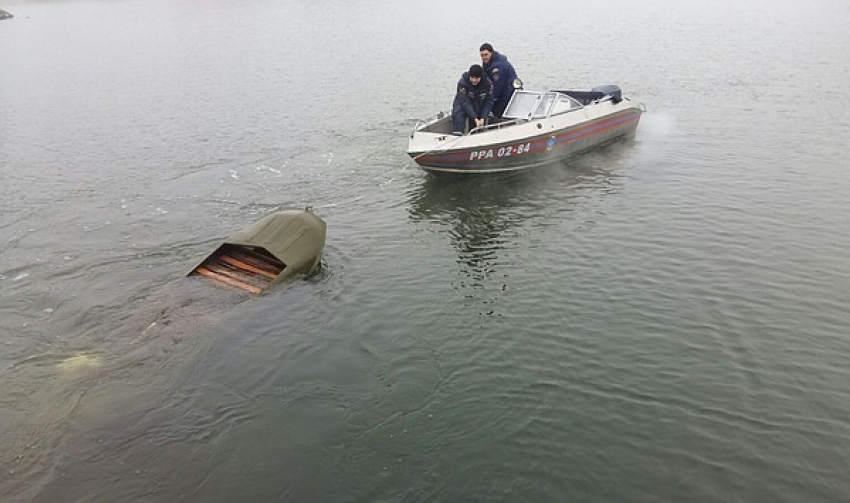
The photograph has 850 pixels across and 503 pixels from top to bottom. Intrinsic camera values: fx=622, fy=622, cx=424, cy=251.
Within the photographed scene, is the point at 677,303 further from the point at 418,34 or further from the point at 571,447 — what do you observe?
the point at 418,34

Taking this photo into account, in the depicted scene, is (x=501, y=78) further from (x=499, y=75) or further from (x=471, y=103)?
(x=471, y=103)

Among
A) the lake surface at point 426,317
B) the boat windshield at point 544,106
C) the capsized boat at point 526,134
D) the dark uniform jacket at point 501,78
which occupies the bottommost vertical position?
the lake surface at point 426,317

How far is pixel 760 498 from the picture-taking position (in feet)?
23.1

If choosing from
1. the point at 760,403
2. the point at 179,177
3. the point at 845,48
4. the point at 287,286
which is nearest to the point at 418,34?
the point at 845,48

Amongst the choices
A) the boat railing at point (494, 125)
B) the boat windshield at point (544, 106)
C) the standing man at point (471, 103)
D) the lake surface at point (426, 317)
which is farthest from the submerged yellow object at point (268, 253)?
the boat windshield at point (544, 106)

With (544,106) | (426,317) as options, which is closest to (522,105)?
(544,106)

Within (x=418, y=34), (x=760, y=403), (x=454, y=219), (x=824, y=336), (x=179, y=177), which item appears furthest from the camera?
(x=418, y=34)

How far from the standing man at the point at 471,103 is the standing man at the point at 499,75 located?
0.46 meters

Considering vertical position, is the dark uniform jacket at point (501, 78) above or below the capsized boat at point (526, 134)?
above

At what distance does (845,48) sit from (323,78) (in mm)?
30245

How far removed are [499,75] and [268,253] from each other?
30.3 feet

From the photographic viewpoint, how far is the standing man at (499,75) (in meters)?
17.5

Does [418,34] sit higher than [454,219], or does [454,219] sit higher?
[418,34]

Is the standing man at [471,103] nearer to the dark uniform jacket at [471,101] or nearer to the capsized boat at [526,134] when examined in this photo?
the dark uniform jacket at [471,101]
